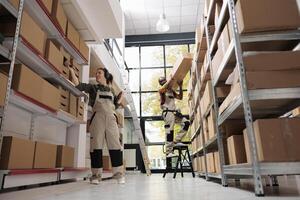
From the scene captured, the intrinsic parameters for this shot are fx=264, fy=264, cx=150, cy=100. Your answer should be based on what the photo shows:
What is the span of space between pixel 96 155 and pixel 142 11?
6.13 m

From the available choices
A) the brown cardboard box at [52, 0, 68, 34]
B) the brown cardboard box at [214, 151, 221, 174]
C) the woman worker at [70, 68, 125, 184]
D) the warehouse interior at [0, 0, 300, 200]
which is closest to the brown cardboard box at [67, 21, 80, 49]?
the warehouse interior at [0, 0, 300, 200]

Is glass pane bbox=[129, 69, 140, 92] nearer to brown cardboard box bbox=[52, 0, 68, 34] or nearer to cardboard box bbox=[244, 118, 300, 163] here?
brown cardboard box bbox=[52, 0, 68, 34]

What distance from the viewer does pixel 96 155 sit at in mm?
3172

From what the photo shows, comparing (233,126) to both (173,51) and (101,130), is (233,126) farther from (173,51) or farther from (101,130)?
(173,51)

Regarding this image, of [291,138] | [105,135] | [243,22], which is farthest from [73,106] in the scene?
[291,138]

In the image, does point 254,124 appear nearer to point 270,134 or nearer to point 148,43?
point 270,134

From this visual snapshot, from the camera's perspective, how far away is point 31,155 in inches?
87.4

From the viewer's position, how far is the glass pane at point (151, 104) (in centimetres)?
887

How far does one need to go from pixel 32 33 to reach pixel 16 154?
99cm

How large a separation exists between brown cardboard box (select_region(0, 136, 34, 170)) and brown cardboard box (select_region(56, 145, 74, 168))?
0.62 m

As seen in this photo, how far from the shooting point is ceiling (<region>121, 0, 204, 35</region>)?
26.0ft

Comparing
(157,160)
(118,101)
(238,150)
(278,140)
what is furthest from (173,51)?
(278,140)

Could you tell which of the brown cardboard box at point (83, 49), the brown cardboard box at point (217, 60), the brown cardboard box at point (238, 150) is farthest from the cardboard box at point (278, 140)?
the brown cardboard box at point (83, 49)

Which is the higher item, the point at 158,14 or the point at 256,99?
the point at 158,14
